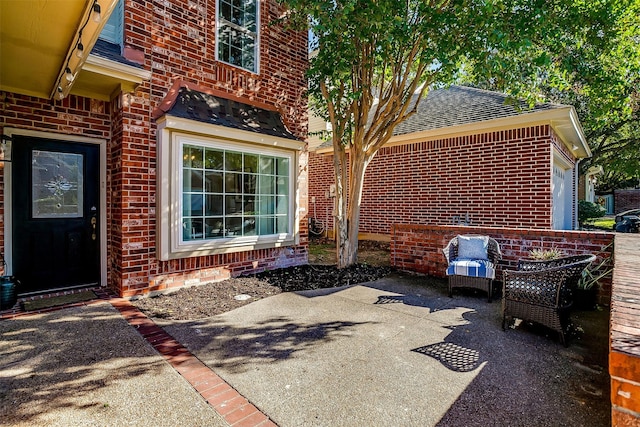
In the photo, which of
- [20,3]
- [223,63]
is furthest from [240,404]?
[223,63]

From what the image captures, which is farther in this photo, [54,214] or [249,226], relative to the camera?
[249,226]

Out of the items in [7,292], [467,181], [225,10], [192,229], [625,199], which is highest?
[225,10]

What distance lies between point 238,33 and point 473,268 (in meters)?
5.80

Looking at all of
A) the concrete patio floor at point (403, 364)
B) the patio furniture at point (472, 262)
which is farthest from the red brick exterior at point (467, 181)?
the concrete patio floor at point (403, 364)

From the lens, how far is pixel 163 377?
278cm

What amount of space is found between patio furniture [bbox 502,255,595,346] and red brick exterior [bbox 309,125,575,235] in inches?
169

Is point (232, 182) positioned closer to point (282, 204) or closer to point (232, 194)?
point (232, 194)

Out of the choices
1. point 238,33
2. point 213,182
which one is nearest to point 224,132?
point 213,182

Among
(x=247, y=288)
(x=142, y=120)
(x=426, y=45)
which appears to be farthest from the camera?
(x=426, y=45)

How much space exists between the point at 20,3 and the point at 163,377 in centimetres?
319

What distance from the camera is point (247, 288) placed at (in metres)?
5.42

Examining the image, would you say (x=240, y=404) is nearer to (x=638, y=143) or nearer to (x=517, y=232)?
(x=517, y=232)

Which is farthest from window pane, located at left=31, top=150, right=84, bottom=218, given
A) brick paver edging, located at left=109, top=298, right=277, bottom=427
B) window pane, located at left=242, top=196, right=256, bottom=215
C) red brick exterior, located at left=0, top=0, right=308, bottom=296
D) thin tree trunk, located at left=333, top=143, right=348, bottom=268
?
thin tree trunk, located at left=333, top=143, right=348, bottom=268

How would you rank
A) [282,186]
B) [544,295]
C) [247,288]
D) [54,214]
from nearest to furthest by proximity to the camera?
[544,295]
[54,214]
[247,288]
[282,186]
